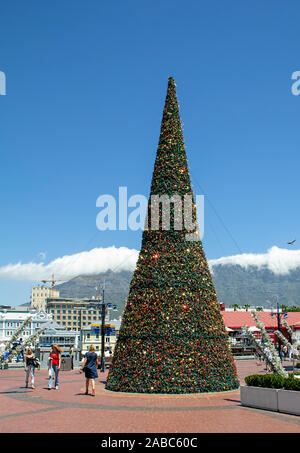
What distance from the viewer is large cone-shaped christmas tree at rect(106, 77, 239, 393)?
1305 centimetres

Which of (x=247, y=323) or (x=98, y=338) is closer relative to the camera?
(x=247, y=323)

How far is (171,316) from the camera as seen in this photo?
13.6 metres

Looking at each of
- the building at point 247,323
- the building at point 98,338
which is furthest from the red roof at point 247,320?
the building at point 98,338

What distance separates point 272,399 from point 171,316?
418cm

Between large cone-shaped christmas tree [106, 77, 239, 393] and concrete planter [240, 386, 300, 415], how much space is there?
83.8 inches

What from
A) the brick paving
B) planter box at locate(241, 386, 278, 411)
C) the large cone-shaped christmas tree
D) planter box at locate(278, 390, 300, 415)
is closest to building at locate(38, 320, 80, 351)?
the brick paving

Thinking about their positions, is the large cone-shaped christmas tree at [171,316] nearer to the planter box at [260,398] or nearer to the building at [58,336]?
the planter box at [260,398]

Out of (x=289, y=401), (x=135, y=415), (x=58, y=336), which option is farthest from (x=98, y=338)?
(x=289, y=401)

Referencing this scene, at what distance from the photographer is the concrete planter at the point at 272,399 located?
9836mm

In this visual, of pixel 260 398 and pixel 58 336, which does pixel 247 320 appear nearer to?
pixel 58 336

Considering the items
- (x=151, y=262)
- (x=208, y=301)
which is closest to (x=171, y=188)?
(x=151, y=262)
